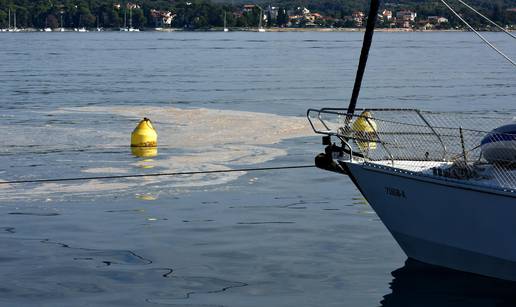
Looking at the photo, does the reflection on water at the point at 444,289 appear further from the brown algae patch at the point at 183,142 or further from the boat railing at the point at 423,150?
the brown algae patch at the point at 183,142

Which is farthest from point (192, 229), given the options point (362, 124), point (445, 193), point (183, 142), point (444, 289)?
point (183, 142)

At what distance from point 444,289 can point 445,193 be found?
56.8 inches

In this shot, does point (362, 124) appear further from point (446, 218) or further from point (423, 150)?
point (446, 218)

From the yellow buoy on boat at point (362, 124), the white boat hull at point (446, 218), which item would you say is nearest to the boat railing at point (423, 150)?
the yellow buoy on boat at point (362, 124)

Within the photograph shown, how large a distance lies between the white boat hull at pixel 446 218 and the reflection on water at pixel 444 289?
147 mm

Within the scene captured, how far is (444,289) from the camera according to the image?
1584cm

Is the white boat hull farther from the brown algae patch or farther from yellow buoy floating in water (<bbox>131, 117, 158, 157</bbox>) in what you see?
yellow buoy floating in water (<bbox>131, 117, 158, 157</bbox>)

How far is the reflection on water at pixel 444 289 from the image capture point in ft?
50.1

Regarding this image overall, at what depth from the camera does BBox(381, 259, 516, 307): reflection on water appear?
50.1ft

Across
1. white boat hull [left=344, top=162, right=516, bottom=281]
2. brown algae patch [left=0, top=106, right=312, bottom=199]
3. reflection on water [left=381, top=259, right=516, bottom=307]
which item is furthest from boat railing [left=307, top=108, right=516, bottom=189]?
brown algae patch [left=0, top=106, right=312, bottom=199]

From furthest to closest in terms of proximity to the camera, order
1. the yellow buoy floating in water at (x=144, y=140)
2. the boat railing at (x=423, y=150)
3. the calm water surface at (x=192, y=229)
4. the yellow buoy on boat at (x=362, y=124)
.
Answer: the yellow buoy floating in water at (x=144, y=140), the yellow buoy on boat at (x=362, y=124), the calm water surface at (x=192, y=229), the boat railing at (x=423, y=150)

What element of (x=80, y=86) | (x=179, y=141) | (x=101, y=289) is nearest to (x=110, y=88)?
(x=80, y=86)

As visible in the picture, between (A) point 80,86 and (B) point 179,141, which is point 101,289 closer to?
(B) point 179,141

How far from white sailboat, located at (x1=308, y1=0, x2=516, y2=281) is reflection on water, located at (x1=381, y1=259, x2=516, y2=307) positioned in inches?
6.0
